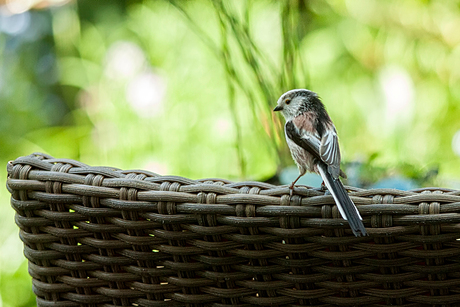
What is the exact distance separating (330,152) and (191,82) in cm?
178

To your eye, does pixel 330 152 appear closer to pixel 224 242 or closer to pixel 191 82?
pixel 224 242

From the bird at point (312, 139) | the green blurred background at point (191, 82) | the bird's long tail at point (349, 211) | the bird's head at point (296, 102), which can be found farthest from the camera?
the green blurred background at point (191, 82)

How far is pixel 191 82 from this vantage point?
2488 mm

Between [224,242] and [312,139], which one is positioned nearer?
[224,242]

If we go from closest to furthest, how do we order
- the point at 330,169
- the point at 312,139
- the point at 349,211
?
1. the point at 349,211
2. the point at 330,169
3. the point at 312,139

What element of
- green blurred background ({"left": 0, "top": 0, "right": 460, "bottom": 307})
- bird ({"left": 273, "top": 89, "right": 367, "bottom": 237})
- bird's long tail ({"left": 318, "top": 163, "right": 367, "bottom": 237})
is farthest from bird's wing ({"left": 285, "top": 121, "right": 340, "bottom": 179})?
green blurred background ({"left": 0, "top": 0, "right": 460, "bottom": 307})

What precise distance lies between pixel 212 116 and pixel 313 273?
181 centimetres

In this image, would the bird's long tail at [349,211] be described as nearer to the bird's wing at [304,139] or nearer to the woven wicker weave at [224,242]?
the woven wicker weave at [224,242]

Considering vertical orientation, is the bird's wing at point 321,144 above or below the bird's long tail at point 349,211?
above

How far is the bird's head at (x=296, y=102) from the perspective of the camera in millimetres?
995

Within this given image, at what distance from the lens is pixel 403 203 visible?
0.59 meters

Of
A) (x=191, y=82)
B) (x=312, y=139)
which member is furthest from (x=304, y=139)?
(x=191, y=82)

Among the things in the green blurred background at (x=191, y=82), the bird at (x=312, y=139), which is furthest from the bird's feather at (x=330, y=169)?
the green blurred background at (x=191, y=82)

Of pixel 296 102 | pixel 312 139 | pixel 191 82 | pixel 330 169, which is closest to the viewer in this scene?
pixel 330 169
